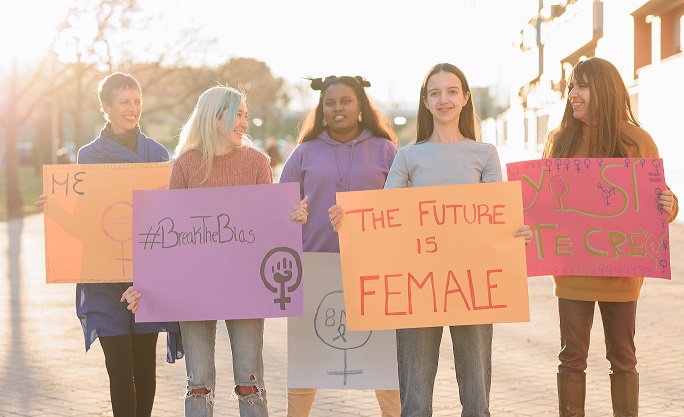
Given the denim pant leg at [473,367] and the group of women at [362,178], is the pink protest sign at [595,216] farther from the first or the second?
the denim pant leg at [473,367]

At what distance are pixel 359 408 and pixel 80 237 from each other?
6.51ft

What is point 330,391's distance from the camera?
24.2ft

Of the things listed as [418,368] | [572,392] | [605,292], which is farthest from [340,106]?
[572,392]

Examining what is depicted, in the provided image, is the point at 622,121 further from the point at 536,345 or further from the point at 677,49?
the point at 677,49

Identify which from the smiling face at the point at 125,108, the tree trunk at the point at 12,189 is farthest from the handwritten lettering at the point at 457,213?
the tree trunk at the point at 12,189

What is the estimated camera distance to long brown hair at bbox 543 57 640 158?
5.55 m

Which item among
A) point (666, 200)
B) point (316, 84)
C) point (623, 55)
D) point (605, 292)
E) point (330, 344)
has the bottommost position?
point (330, 344)

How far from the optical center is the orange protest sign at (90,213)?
19.5ft

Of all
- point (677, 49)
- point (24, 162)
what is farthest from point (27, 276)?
point (24, 162)

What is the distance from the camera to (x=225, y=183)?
5.36m

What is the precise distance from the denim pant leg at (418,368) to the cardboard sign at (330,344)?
→ 85 centimetres

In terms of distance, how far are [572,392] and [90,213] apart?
2.66 metres

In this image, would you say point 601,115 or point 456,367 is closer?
point 456,367

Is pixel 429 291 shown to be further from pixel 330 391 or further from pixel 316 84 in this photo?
pixel 330 391
